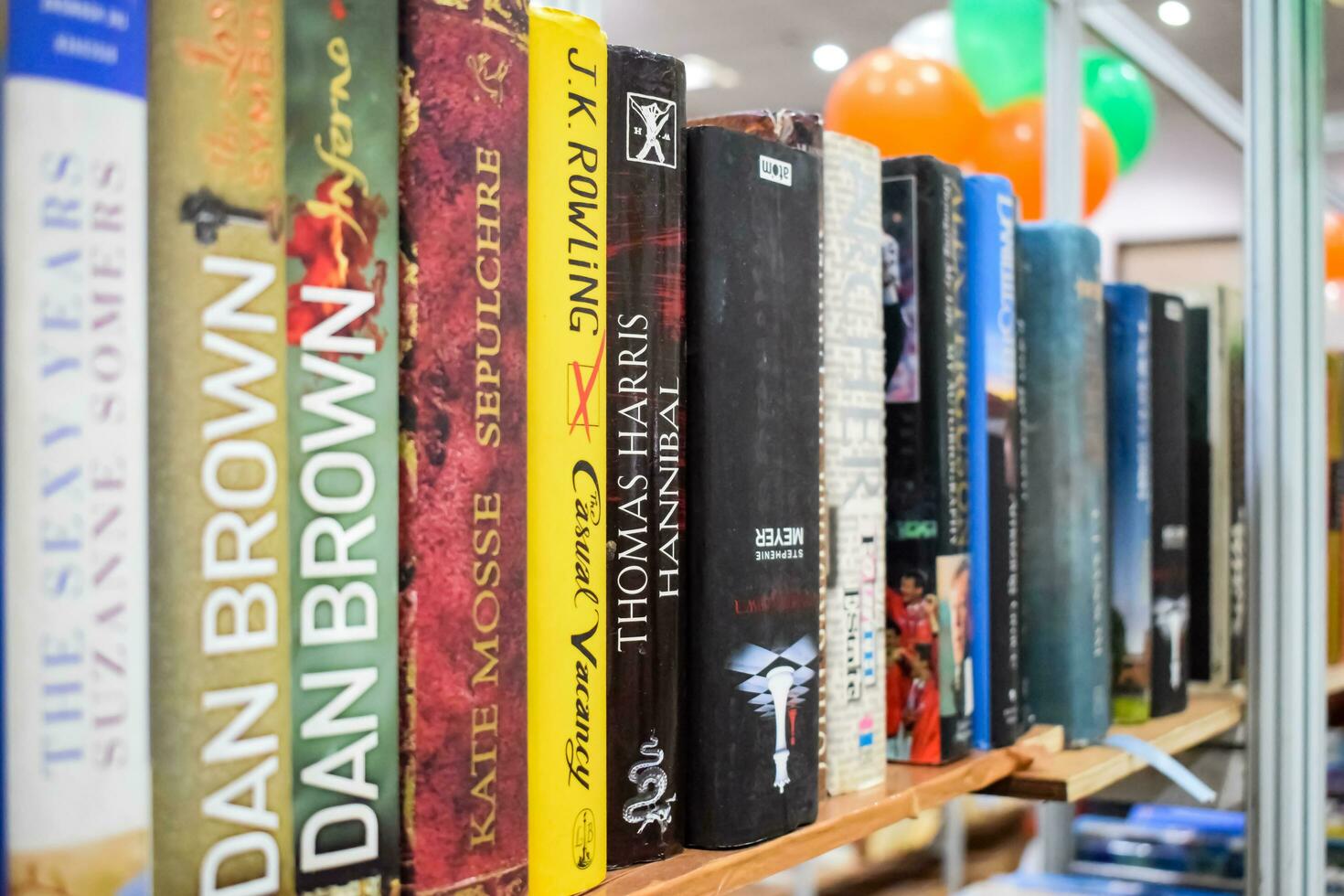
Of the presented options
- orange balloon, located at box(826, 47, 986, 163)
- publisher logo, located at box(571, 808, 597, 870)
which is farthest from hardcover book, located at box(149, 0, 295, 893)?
orange balloon, located at box(826, 47, 986, 163)

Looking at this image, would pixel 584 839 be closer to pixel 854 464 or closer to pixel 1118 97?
pixel 854 464

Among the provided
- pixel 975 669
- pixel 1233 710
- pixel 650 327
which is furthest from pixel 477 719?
pixel 1233 710

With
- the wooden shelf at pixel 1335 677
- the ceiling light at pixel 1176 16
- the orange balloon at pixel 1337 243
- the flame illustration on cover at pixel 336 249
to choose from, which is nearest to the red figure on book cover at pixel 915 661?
the flame illustration on cover at pixel 336 249

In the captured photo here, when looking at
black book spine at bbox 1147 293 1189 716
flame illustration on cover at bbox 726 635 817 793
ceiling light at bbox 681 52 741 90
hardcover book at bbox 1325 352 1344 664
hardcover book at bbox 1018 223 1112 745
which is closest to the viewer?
flame illustration on cover at bbox 726 635 817 793

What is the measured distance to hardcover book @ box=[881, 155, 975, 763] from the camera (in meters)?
0.64

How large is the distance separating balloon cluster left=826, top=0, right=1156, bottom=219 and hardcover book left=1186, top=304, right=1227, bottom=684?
0.87 meters

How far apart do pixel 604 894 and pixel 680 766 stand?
0.23 ft

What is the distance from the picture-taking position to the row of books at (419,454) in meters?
0.28

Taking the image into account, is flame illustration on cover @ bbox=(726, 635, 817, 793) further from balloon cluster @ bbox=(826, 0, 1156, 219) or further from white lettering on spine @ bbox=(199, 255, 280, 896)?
balloon cluster @ bbox=(826, 0, 1156, 219)

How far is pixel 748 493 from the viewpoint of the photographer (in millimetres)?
479

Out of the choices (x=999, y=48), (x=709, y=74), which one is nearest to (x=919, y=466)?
(x=999, y=48)

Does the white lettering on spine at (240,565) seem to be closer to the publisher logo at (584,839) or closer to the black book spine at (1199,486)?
the publisher logo at (584,839)

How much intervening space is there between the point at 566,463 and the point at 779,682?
0.48 feet

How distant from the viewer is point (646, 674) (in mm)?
439
